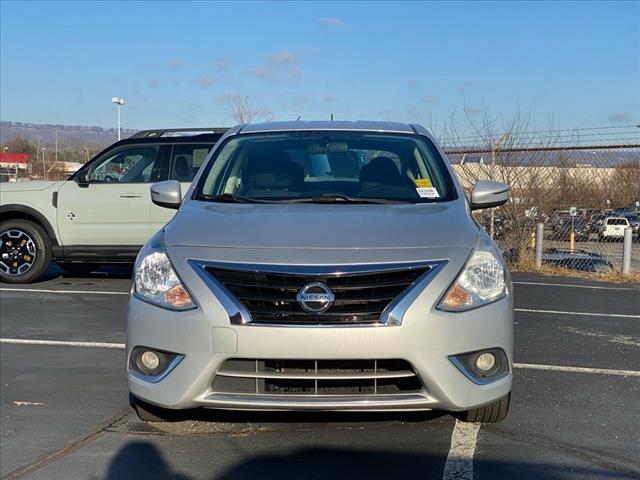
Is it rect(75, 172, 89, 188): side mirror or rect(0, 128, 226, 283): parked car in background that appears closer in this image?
rect(0, 128, 226, 283): parked car in background

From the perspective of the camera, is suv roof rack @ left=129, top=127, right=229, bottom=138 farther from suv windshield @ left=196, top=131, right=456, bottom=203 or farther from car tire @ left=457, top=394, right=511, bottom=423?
car tire @ left=457, top=394, right=511, bottom=423

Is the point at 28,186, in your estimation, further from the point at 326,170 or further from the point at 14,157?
the point at 14,157

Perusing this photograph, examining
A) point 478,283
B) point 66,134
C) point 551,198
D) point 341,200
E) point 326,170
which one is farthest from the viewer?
point 66,134

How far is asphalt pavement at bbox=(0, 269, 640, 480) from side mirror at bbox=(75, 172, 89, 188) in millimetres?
4084

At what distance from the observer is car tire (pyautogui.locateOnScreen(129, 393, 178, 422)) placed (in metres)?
3.97

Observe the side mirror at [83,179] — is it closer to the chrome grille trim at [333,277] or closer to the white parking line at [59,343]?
the white parking line at [59,343]

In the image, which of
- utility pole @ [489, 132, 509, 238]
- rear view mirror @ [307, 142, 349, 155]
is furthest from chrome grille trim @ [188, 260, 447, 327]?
utility pole @ [489, 132, 509, 238]

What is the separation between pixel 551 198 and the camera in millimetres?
13289

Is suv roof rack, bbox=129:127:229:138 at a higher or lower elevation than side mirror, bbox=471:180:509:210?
higher

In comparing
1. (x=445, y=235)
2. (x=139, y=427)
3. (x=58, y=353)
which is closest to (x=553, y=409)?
(x=445, y=235)

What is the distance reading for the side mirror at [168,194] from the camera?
185 inches

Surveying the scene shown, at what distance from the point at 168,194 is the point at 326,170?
3.51 feet

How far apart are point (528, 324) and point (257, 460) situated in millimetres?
4384

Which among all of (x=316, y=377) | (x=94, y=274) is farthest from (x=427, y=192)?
(x=94, y=274)
